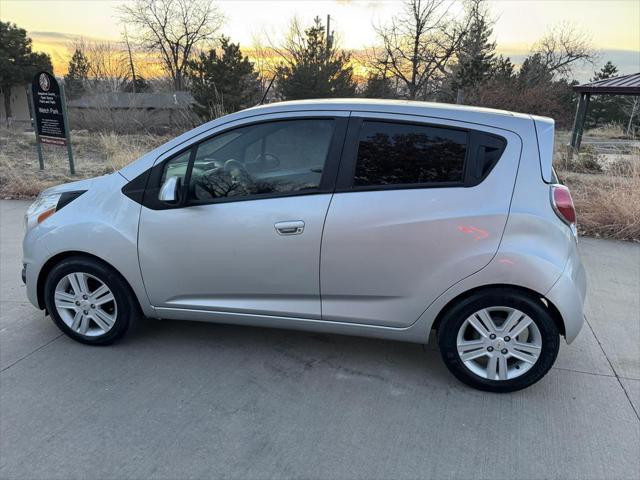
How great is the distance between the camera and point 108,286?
330cm

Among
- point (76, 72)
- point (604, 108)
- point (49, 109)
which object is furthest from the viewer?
point (76, 72)

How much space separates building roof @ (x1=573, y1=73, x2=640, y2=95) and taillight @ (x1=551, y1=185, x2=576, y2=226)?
11.2 m

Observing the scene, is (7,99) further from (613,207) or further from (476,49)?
(613,207)

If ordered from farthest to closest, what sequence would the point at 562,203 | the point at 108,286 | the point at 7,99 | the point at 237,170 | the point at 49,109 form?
the point at 7,99 → the point at 49,109 → the point at 108,286 → the point at 237,170 → the point at 562,203

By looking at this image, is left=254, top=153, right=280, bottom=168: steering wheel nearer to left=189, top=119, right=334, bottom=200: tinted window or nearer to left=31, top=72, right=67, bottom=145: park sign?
left=189, top=119, right=334, bottom=200: tinted window

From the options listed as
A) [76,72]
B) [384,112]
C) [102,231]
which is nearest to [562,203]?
[384,112]

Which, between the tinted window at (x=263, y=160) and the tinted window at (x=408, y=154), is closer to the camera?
the tinted window at (x=408, y=154)

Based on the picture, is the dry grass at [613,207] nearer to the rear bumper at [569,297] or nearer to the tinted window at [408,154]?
the rear bumper at [569,297]

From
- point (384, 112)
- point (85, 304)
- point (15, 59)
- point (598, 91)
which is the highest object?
point (15, 59)

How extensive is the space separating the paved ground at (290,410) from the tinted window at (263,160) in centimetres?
121

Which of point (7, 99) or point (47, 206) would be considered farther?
point (7, 99)

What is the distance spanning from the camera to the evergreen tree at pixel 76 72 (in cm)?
4601

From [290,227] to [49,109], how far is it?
376 inches

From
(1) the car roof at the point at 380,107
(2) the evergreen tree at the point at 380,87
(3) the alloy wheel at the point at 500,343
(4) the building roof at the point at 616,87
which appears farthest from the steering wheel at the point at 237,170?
(2) the evergreen tree at the point at 380,87
